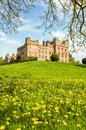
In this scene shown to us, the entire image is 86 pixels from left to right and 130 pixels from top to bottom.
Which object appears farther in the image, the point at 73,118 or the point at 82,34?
the point at 82,34

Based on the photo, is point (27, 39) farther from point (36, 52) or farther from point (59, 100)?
point (59, 100)

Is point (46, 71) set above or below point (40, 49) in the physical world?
below

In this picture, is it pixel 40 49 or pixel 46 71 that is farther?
pixel 40 49

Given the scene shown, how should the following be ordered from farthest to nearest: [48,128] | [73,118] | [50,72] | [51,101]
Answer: [50,72] → [51,101] → [73,118] → [48,128]

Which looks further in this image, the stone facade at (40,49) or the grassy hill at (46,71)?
the stone facade at (40,49)

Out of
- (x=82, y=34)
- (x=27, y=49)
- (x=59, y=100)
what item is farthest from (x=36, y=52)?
(x=59, y=100)

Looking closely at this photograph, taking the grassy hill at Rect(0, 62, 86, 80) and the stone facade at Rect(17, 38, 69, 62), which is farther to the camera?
the stone facade at Rect(17, 38, 69, 62)

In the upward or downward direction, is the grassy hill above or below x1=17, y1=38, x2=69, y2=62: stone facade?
below

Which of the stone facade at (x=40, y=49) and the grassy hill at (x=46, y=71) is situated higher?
the stone facade at (x=40, y=49)

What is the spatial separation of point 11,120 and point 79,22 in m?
16.1

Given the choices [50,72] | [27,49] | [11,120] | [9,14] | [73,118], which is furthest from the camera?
[27,49]

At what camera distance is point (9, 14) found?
22.4 meters

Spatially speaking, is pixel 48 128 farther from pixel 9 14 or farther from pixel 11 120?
pixel 9 14

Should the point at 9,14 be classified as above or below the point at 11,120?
above
